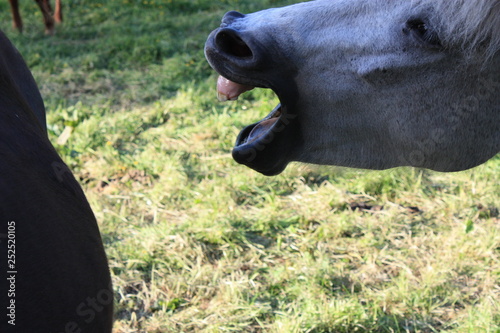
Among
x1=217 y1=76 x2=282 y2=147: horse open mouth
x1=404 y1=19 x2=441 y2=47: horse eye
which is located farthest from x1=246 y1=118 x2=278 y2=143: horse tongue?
x1=404 y1=19 x2=441 y2=47: horse eye

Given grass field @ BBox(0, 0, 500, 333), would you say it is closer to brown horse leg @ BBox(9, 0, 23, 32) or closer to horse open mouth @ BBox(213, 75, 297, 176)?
horse open mouth @ BBox(213, 75, 297, 176)

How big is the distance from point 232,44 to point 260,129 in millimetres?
261

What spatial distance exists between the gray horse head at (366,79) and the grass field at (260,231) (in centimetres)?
25

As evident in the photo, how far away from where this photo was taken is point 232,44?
5.12 feet

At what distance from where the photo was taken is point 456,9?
1.38 m

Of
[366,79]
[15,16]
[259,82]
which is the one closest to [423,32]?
[366,79]

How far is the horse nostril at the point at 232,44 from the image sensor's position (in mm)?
1510

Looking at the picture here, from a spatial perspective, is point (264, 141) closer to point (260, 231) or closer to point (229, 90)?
point (229, 90)

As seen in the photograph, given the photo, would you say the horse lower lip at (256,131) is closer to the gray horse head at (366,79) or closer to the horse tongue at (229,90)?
the gray horse head at (366,79)

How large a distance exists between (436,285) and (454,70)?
1223 mm

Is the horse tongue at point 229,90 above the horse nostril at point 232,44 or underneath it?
underneath

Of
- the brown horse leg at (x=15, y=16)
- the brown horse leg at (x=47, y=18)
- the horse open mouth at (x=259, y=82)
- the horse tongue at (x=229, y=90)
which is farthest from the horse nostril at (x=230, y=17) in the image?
the brown horse leg at (x=15, y=16)

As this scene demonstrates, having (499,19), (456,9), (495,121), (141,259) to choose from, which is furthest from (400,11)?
(141,259)

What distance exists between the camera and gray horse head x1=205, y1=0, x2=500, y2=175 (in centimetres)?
146
